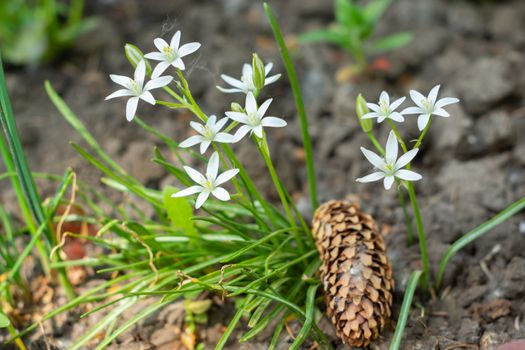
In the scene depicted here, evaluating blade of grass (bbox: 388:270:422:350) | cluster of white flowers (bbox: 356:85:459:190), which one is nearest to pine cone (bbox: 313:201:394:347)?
blade of grass (bbox: 388:270:422:350)

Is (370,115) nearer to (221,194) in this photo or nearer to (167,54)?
(221,194)

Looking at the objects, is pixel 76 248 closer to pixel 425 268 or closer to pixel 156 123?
pixel 156 123

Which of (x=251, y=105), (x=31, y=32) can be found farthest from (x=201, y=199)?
(x=31, y=32)

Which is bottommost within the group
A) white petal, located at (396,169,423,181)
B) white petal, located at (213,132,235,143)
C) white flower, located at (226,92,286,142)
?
white petal, located at (396,169,423,181)

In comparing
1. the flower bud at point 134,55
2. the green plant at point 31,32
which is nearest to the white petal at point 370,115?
the flower bud at point 134,55

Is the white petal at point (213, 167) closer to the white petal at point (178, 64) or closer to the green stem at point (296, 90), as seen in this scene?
the white petal at point (178, 64)

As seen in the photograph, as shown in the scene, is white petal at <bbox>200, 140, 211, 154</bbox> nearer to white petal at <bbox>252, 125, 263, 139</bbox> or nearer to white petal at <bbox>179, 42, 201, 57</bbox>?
white petal at <bbox>252, 125, 263, 139</bbox>
